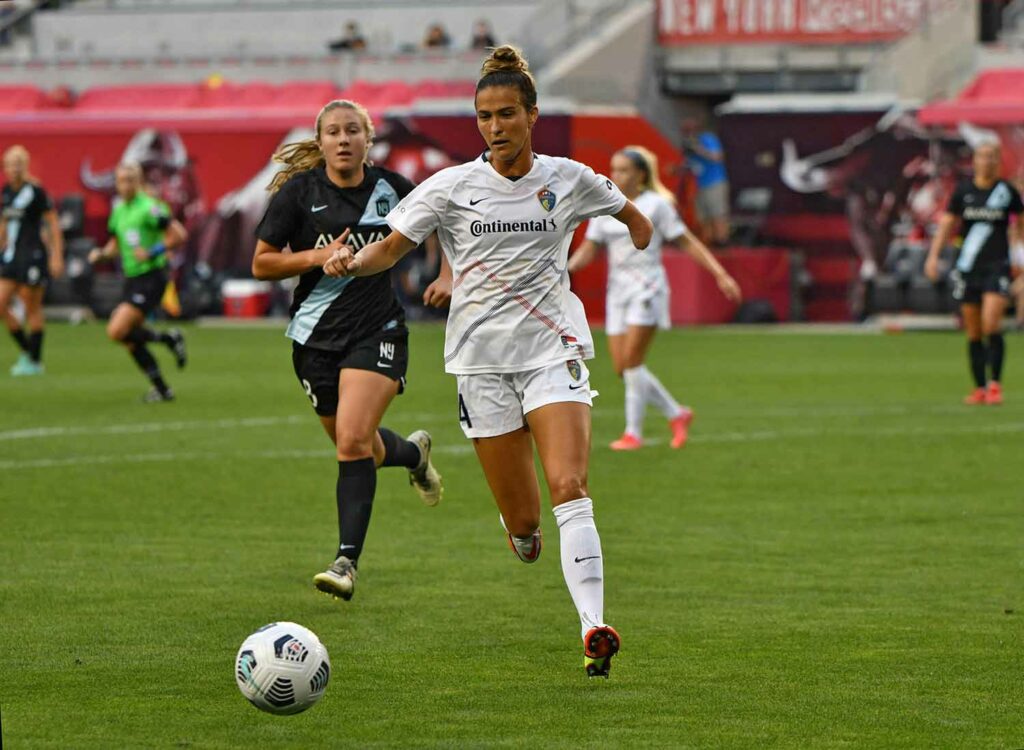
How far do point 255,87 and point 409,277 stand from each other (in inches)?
299

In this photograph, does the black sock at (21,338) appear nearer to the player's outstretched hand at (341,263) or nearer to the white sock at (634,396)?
the white sock at (634,396)

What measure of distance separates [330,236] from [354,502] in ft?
4.05

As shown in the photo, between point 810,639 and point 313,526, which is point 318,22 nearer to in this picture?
point 313,526

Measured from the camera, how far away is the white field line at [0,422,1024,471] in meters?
14.1

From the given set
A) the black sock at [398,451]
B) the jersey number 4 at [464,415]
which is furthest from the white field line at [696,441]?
the jersey number 4 at [464,415]

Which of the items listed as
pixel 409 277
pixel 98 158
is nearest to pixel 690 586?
pixel 409 277

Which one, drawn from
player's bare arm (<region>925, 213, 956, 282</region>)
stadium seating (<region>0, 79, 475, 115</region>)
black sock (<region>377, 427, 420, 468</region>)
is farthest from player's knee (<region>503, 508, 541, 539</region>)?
stadium seating (<region>0, 79, 475, 115</region>)

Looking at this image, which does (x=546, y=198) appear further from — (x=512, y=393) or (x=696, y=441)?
(x=696, y=441)

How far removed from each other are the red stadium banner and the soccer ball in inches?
1349

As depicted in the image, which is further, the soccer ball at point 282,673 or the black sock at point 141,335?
the black sock at point 141,335

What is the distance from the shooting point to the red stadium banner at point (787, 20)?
3919 centimetres

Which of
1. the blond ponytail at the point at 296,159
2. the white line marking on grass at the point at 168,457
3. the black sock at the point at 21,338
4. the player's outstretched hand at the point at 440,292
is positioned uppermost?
the blond ponytail at the point at 296,159

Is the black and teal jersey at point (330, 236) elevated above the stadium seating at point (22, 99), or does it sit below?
above

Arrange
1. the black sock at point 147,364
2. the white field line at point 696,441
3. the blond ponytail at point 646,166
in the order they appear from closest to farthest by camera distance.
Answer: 1. the white field line at point 696,441
2. the blond ponytail at point 646,166
3. the black sock at point 147,364
